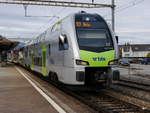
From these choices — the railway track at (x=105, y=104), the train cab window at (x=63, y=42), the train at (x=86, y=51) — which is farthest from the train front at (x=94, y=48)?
the railway track at (x=105, y=104)

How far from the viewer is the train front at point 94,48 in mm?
10000

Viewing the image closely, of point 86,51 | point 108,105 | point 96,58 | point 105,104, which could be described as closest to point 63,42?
point 86,51

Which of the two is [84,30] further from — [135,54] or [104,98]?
[135,54]

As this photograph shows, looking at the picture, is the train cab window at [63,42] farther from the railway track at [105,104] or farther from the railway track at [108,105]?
the railway track at [108,105]

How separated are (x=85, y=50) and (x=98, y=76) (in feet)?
3.88

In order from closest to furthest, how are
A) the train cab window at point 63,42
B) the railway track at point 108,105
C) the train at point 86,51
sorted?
the railway track at point 108,105 < the train at point 86,51 < the train cab window at point 63,42

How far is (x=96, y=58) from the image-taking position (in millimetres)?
10070

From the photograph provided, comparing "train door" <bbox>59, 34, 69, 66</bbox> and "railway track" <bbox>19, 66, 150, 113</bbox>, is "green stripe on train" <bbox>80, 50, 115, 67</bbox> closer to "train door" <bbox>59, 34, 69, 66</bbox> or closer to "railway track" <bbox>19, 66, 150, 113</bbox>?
"train door" <bbox>59, 34, 69, 66</bbox>

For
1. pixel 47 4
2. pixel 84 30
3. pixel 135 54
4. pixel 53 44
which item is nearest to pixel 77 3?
pixel 47 4

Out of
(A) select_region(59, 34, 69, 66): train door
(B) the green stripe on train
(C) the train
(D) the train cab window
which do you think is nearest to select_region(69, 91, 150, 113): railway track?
→ (C) the train

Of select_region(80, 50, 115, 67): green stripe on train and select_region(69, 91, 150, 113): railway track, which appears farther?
select_region(80, 50, 115, 67): green stripe on train

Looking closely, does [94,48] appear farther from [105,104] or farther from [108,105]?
[108,105]

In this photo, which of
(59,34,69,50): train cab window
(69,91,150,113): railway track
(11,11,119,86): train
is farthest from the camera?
(59,34,69,50): train cab window

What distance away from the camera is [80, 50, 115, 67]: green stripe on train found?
→ 9.98 m
